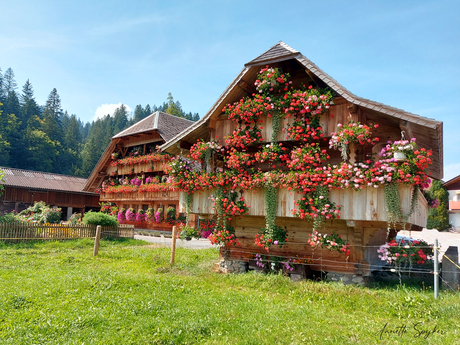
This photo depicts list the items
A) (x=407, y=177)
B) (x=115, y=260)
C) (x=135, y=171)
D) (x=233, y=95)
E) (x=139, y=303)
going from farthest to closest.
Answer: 1. (x=135, y=171)
2. (x=115, y=260)
3. (x=233, y=95)
4. (x=407, y=177)
5. (x=139, y=303)

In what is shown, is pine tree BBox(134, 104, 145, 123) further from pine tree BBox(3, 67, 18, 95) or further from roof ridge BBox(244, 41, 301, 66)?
roof ridge BBox(244, 41, 301, 66)

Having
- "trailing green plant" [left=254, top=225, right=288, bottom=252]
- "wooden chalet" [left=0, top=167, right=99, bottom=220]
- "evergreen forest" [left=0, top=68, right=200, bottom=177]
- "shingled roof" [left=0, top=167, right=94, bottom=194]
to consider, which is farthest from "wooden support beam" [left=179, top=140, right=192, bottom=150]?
"evergreen forest" [left=0, top=68, right=200, bottom=177]

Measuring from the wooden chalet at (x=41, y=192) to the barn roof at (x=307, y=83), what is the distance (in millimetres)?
28011

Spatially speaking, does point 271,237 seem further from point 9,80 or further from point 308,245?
point 9,80

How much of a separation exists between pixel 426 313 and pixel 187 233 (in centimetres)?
824

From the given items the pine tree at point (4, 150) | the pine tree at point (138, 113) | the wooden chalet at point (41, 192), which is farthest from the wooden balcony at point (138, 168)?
the pine tree at point (138, 113)

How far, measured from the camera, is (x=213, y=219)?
1240cm

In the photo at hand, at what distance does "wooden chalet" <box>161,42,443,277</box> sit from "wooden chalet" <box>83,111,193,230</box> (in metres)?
13.5

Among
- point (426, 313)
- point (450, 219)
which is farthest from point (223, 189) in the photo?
point (450, 219)

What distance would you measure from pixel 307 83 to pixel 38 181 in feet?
111

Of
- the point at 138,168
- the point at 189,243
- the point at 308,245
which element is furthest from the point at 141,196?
the point at 308,245

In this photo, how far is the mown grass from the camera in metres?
5.77

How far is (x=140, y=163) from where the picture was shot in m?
28.9

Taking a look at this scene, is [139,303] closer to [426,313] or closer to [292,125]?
[426,313]
